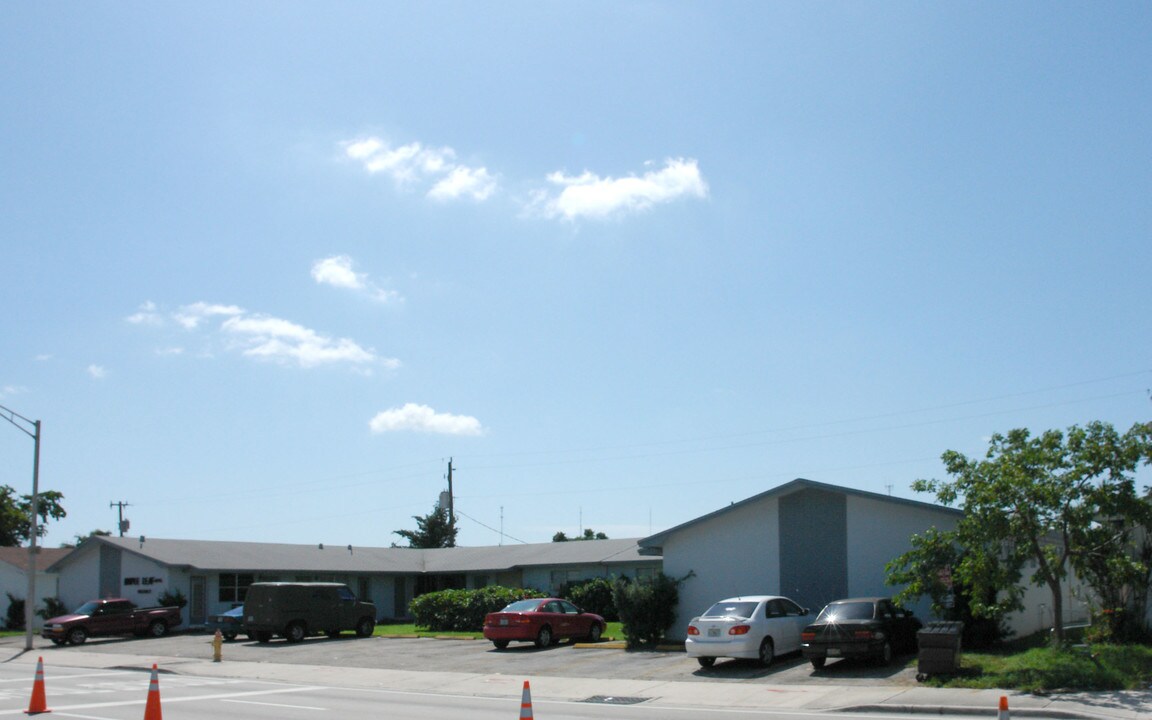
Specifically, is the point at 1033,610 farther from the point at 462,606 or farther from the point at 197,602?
the point at 197,602

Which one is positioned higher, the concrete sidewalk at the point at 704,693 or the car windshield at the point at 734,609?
the car windshield at the point at 734,609

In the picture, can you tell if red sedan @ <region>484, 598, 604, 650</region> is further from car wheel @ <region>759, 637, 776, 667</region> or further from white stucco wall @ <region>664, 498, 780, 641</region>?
car wheel @ <region>759, 637, 776, 667</region>

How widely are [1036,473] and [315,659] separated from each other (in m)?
19.4

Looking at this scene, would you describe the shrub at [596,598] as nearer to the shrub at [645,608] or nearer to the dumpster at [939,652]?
the shrub at [645,608]

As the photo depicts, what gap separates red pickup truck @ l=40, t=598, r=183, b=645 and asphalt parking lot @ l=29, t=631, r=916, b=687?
0.52 metres

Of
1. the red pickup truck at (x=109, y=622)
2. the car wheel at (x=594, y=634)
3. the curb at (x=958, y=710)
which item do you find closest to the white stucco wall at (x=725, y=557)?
the car wheel at (x=594, y=634)

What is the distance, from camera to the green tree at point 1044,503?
63.8 feet

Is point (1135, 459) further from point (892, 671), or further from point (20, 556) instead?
A: point (20, 556)

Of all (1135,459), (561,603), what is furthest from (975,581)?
(561,603)

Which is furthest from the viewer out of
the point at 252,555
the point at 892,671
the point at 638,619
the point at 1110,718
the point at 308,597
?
the point at 252,555

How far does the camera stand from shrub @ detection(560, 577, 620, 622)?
134ft

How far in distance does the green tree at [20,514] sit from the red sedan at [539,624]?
4790cm

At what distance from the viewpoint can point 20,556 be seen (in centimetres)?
5038

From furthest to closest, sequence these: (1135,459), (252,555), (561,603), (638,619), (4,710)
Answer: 1. (252,555)
2. (561,603)
3. (638,619)
4. (1135,459)
5. (4,710)
